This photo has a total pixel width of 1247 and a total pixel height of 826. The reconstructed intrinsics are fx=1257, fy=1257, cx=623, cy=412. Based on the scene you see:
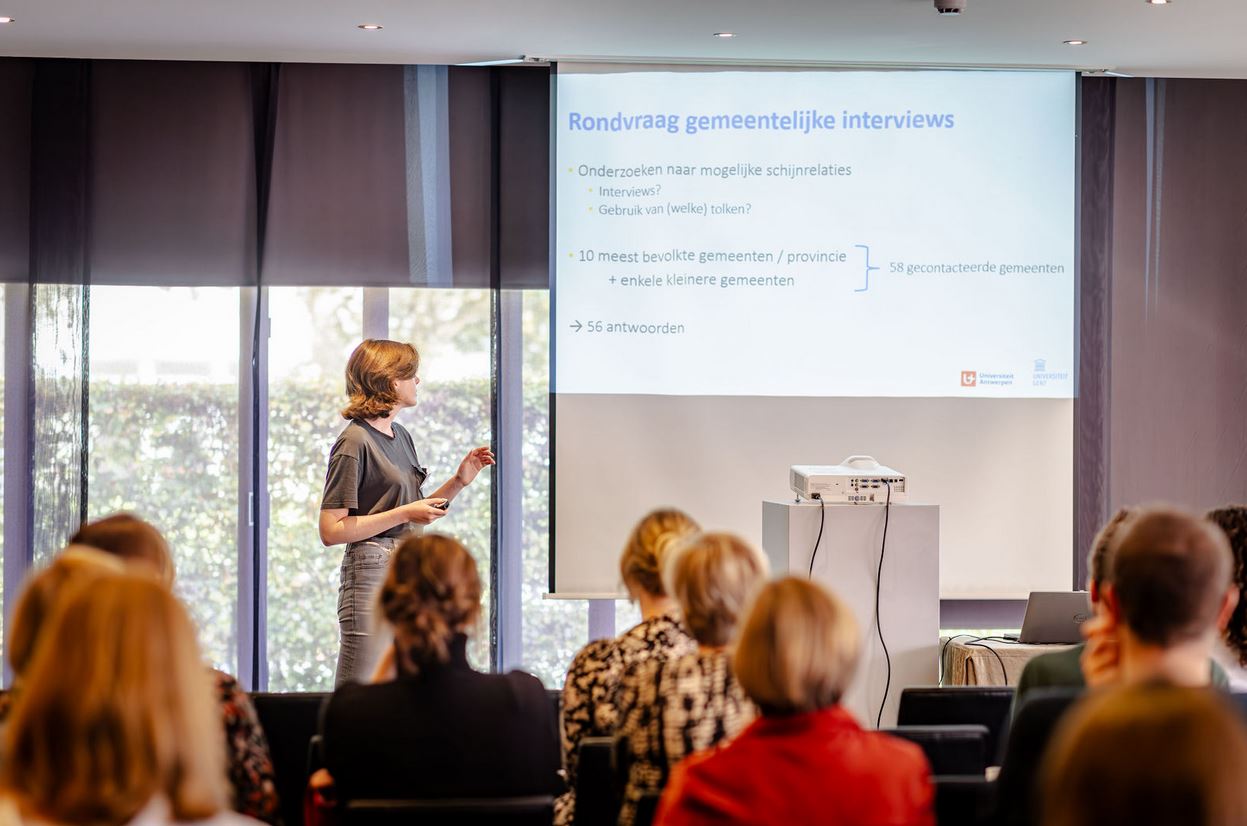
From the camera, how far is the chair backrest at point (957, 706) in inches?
113

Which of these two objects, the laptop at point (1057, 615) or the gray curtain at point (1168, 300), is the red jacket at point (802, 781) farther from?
the gray curtain at point (1168, 300)

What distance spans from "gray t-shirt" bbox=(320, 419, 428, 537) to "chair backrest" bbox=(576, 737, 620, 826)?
1747mm

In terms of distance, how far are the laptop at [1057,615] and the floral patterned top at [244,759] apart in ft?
9.55

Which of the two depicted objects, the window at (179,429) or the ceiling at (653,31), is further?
the window at (179,429)

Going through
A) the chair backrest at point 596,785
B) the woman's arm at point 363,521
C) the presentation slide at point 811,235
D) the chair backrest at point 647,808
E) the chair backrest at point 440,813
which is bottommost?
the chair backrest at point 596,785

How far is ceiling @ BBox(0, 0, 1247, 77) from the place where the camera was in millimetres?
4383

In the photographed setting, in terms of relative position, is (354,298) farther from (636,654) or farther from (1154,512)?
(1154,512)

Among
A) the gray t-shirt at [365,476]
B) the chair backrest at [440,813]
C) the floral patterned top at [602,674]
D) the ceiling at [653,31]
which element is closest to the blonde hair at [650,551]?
the floral patterned top at [602,674]

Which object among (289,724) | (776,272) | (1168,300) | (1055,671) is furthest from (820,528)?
(1168,300)

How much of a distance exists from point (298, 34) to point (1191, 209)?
12.3 ft

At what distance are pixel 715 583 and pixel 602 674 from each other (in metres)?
0.40

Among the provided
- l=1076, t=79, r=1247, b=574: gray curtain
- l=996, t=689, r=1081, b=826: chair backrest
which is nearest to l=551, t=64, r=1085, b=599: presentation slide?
l=1076, t=79, r=1247, b=574: gray curtain

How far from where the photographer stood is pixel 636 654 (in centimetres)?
256

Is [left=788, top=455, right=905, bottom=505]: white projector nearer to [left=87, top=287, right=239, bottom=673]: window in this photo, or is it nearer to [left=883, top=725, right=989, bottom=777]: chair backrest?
[left=883, top=725, right=989, bottom=777]: chair backrest
